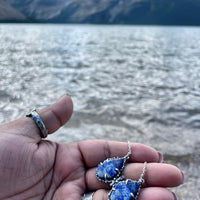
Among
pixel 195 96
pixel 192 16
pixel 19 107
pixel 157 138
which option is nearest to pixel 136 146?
pixel 157 138

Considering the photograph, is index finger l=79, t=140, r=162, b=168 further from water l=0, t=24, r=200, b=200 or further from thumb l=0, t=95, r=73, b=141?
water l=0, t=24, r=200, b=200

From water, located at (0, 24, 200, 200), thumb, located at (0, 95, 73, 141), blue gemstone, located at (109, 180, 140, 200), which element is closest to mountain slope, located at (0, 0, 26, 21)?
thumb, located at (0, 95, 73, 141)

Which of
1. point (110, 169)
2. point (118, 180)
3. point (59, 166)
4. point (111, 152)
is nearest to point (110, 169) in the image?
point (110, 169)

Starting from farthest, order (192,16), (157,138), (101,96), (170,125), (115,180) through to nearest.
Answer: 1. (192,16)
2. (101,96)
3. (170,125)
4. (157,138)
5. (115,180)

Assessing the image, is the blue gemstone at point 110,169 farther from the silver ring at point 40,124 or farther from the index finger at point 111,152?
the silver ring at point 40,124

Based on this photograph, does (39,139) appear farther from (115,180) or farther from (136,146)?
(136,146)

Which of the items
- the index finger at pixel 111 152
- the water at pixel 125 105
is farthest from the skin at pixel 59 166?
the water at pixel 125 105

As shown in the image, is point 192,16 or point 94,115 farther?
point 192,16

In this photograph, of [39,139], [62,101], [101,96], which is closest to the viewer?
[39,139]
